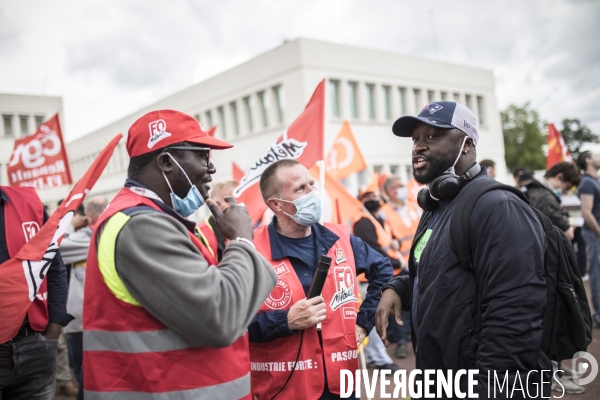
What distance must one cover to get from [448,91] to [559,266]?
105 feet

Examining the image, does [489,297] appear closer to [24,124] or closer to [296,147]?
[296,147]

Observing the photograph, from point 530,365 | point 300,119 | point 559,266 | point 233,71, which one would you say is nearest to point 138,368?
point 530,365

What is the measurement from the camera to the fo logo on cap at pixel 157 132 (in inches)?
88.7

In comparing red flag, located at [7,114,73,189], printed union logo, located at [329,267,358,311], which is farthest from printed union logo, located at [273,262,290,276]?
red flag, located at [7,114,73,189]

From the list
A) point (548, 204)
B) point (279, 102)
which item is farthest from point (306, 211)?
point (279, 102)

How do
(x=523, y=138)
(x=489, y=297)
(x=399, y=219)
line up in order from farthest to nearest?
(x=523, y=138), (x=399, y=219), (x=489, y=297)

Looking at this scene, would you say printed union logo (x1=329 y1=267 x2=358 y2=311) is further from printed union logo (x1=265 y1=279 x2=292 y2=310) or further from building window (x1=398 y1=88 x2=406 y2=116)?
building window (x1=398 y1=88 x2=406 y2=116)

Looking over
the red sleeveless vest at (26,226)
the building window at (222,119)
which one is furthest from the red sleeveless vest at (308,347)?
the building window at (222,119)

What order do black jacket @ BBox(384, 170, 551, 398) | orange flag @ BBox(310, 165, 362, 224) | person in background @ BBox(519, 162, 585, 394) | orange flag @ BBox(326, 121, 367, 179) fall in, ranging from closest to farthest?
black jacket @ BBox(384, 170, 551, 398), person in background @ BBox(519, 162, 585, 394), orange flag @ BBox(310, 165, 362, 224), orange flag @ BBox(326, 121, 367, 179)

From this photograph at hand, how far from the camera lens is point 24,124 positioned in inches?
1219

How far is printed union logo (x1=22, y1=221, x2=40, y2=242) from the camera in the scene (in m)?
3.49

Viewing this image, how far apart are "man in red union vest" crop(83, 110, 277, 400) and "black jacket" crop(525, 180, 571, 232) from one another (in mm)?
5297

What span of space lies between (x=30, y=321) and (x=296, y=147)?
9.62ft

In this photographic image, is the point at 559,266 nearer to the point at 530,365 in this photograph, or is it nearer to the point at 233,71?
the point at 530,365
